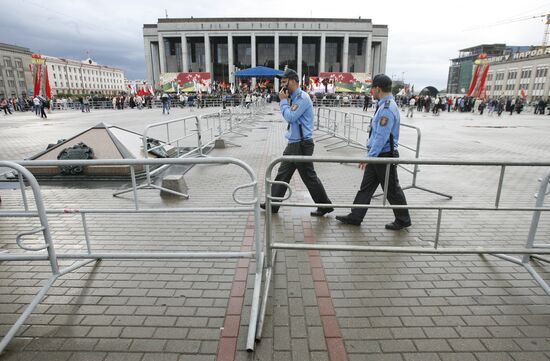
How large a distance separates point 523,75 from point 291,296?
347 ft

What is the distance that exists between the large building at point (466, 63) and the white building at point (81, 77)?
128836 millimetres

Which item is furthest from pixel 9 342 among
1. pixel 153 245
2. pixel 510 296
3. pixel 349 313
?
pixel 510 296

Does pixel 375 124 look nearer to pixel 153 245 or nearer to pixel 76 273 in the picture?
pixel 153 245

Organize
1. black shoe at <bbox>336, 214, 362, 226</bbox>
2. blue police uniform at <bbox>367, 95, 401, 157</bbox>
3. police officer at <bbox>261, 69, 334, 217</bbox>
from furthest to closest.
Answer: black shoe at <bbox>336, 214, 362, 226</bbox> → police officer at <bbox>261, 69, 334, 217</bbox> → blue police uniform at <bbox>367, 95, 401, 157</bbox>

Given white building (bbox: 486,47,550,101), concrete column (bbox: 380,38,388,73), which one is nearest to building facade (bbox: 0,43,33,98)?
concrete column (bbox: 380,38,388,73)

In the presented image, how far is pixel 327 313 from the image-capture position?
9.77 ft

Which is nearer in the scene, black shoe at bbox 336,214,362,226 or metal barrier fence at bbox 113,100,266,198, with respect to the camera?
black shoe at bbox 336,214,362,226

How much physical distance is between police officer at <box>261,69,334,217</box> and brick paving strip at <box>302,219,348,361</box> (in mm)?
1214

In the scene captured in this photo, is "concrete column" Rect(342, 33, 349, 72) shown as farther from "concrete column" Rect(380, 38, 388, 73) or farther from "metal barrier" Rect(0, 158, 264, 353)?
"metal barrier" Rect(0, 158, 264, 353)

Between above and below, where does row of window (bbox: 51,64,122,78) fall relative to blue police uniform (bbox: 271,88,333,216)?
above

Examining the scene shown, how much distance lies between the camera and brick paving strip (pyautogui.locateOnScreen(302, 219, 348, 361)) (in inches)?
100.0

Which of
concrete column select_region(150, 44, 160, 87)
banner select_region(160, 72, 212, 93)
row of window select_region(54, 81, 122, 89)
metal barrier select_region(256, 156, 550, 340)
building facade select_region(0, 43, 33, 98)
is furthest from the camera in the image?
row of window select_region(54, 81, 122, 89)

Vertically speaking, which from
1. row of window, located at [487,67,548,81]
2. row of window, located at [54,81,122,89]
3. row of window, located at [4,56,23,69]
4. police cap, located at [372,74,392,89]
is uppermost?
row of window, located at [4,56,23,69]

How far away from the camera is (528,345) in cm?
260
